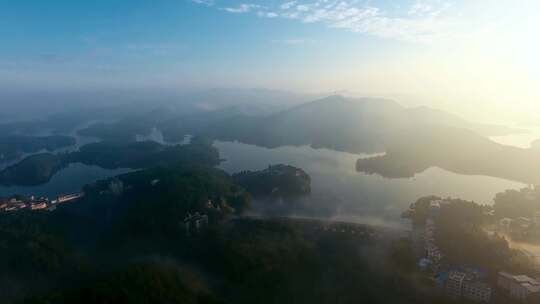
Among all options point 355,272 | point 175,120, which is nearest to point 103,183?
point 355,272

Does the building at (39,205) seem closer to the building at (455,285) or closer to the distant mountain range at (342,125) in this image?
the building at (455,285)

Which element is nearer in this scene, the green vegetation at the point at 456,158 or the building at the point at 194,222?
the building at the point at 194,222

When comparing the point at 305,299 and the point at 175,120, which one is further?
the point at 175,120

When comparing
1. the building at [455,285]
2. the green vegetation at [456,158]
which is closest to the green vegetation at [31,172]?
the green vegetation at [456,158]

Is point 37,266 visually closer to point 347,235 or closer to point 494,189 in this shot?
point 347,235

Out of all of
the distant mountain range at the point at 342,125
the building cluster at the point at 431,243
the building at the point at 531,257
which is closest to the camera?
the building at the point at 531,257
